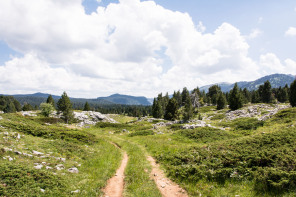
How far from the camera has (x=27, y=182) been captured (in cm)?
871

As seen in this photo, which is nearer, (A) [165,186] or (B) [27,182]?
(B) [27,182]

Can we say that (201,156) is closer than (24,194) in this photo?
No

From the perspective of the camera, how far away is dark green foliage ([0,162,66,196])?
25.9ft

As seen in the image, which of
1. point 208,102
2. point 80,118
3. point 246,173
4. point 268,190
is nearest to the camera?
point 268,190

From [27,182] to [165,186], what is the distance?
920 cm

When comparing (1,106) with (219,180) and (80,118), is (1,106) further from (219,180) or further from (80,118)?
(219,180)

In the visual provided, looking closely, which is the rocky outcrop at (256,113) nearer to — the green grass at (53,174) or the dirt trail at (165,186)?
the dirt trail at (165,186)

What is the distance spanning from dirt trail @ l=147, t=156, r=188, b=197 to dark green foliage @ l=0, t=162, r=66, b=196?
6.59m

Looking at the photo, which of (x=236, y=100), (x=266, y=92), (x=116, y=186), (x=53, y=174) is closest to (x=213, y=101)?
(x=266, y=92)

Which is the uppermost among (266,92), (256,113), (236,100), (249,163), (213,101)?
(266,92)

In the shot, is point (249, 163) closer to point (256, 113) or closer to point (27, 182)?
point (27, 182)

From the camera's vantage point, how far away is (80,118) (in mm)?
75938

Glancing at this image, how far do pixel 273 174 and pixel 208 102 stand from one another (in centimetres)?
13012

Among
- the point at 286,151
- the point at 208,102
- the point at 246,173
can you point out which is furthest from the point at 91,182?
the point at 208,102
